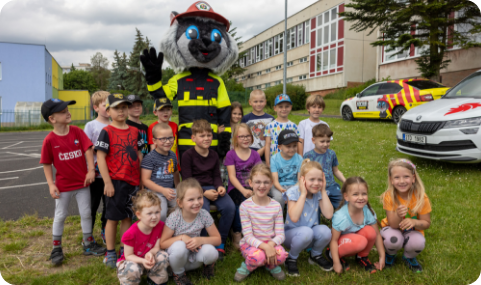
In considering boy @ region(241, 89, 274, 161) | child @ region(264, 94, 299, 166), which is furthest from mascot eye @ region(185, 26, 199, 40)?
child @ region(264, 94, 299, 166)

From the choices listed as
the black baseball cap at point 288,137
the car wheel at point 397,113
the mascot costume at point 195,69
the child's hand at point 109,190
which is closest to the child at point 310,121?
the black baseball cap at point 288,137

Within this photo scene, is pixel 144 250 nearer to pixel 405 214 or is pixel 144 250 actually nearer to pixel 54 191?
pixel 54 191

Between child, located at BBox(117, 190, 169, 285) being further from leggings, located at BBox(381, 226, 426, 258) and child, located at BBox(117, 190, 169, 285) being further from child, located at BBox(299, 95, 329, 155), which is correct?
child, located at BBox(299, 95, 329, 155)

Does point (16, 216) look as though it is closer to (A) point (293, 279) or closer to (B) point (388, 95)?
(A) point (293, 279)

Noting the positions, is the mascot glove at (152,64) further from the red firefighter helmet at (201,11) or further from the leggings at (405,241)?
the leggings at (405,241)

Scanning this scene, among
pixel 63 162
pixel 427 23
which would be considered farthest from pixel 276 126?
pixel 427 23

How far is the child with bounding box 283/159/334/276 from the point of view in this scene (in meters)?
3.03

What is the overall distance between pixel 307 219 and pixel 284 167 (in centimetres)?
75

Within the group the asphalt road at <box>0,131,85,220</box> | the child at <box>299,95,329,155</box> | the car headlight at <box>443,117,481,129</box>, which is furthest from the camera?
the car headlight at <box>443,117,481,129</box>

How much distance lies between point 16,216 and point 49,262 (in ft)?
Answer: 5.99

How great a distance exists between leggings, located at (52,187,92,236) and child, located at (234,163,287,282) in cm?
174

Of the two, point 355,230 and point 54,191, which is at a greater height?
point 54,191

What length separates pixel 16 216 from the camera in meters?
4.68

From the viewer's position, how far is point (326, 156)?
382 centimetres
